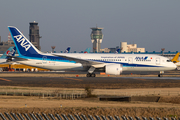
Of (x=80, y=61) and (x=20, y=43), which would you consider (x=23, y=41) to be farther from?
(x=80, y=61)

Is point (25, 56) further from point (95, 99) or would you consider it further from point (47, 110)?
point (47, 110)

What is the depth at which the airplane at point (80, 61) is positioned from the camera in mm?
52719

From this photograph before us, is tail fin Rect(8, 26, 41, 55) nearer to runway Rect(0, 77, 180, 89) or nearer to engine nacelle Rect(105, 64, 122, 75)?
runway Rect(0, 77, 180, 89)

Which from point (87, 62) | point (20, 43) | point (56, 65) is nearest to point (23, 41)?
point (20, 43)

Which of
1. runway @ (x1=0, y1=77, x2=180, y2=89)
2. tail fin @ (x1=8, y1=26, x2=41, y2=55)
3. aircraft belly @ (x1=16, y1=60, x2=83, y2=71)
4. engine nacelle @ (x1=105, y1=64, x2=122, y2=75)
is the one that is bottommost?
runway @ (x1=0, y1=77, x2=180, y2=89)

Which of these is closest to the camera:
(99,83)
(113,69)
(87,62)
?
(99,83)

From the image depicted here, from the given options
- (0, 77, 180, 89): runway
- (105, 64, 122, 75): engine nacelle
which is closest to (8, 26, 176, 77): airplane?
(105, 64, 122, 75): engine nacelle

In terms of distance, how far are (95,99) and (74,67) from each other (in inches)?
1055

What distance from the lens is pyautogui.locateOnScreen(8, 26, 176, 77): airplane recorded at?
173 feet

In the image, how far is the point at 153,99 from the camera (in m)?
26.8

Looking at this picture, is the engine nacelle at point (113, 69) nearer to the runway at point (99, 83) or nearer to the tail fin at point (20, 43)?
the runway at point (99, 83)

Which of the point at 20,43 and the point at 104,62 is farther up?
the point at 20,43

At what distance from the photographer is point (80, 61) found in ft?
172

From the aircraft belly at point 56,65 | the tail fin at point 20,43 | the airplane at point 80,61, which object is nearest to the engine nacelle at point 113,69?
the airplane at point 80,61
